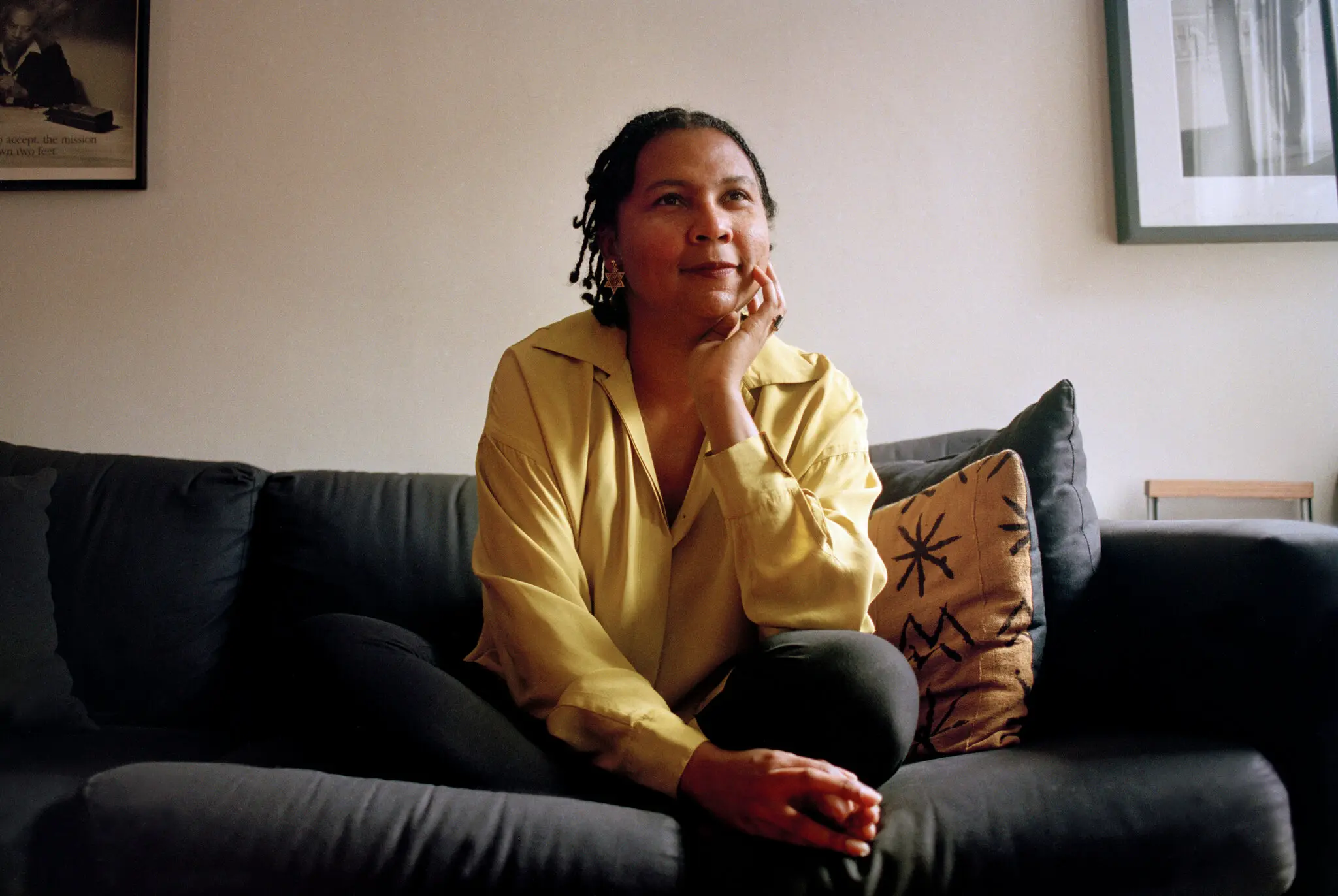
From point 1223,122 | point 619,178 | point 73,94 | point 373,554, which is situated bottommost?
point 373,554

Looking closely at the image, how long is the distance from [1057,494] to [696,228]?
23.4 inches

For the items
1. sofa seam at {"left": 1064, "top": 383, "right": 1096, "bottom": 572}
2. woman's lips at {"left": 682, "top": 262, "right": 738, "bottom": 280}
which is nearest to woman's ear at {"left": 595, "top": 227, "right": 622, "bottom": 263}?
woman's lips at {"left": 682, "top": 262, "right": 738, "bottom": 280}

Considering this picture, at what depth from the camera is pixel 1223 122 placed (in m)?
1.96

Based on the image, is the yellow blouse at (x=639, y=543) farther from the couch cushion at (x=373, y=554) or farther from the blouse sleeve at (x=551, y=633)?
the couch cushion at (x=373, y=554)

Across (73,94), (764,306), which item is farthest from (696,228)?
(73,94)

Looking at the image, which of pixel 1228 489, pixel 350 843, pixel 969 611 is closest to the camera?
pixel 350 843

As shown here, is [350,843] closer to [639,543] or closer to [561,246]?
[639,543]

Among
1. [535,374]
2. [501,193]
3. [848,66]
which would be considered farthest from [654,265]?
[848,66]

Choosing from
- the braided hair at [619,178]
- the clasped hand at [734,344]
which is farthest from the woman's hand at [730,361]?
the braided hair at [619,178]

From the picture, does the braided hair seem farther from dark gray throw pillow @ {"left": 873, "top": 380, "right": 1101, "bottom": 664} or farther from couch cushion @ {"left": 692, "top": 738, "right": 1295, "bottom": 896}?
couch cushion @ {"left": 692, "top": 738, "right": 1295, "bottom": 896}

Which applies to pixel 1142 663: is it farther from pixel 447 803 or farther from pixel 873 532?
pixel 447 803

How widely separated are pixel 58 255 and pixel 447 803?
1.78m

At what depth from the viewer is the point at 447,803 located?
814mm

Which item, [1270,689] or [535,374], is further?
[535,374]
